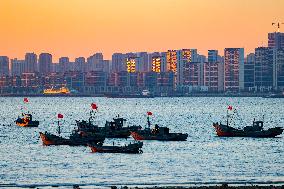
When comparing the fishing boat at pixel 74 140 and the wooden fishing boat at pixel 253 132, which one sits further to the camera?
the wooden fishing boat at pixel 253 132

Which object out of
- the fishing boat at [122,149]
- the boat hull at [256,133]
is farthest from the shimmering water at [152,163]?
the boat hull at [256,133]

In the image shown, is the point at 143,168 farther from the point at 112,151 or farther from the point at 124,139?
the point at 124,139

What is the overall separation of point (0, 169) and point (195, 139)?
47645 mm

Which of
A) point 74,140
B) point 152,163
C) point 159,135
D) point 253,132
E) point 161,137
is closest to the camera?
point 152,163

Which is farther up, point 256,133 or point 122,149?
point 256,133

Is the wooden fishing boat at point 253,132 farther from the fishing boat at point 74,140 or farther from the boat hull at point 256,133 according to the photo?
the fishing boat at point 74,140

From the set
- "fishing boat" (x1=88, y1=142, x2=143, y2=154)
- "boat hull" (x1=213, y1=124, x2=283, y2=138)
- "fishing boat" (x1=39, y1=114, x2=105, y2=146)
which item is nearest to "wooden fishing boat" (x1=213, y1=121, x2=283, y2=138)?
"boat hull" (x1=213, y1=124, x2=283, y2=138)

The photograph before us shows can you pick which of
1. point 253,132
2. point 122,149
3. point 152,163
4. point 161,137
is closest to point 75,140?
point 122,149

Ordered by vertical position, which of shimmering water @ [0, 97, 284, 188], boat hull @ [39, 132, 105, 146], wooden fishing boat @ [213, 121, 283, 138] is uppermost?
wooden fishing boat @ [213, 121, 283, 138]

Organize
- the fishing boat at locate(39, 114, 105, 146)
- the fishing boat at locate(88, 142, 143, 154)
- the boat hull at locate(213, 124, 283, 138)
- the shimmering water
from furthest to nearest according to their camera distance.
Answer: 1. the boat hull at locate(213, 124, 283, 138)
2. the fishing boat at locate(39, 114, 105, 146)
3. the fishing boat at locate(88, 142, 143, 154)
4. the shimmering water

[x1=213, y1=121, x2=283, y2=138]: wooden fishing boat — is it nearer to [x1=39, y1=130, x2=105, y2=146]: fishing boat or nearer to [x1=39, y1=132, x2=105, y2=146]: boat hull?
[x1=39, y1=130, x2=105, y2=146]: fishing boat

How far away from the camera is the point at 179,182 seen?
70.2m

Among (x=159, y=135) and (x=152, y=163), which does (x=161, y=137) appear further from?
(x=152, y=163)

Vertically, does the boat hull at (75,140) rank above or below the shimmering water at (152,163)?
above
